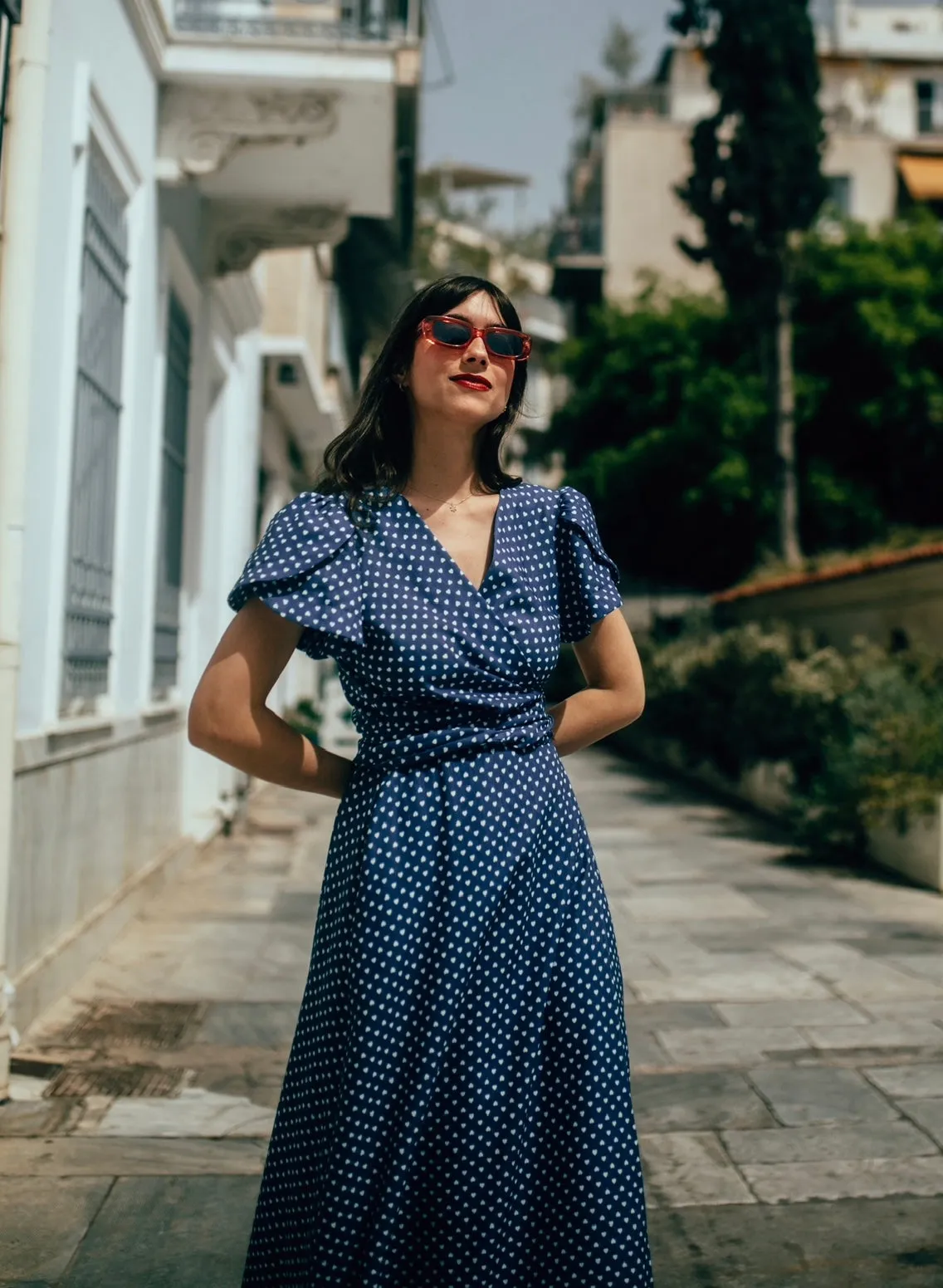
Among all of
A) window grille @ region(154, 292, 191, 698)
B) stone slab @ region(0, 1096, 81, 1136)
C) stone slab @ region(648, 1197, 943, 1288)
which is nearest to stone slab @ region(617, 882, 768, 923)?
window grille @ region(154, 292, 191, 698)

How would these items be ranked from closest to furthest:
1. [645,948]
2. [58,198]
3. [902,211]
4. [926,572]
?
[58,198] → [645,948] → [926,572] → [902,211]

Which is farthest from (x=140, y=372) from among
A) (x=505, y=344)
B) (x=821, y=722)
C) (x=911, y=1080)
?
(x=821, y=722)

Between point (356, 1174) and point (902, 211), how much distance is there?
33088 mm

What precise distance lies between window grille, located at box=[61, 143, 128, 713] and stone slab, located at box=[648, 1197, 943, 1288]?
129 inches

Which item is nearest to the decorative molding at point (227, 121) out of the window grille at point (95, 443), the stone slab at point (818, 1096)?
the window grille at point (95, 443)

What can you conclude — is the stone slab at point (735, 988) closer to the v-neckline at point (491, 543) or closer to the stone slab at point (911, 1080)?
the stone slab at point (911, 1080)

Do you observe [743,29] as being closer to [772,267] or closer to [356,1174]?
[772,267]

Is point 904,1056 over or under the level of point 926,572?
under

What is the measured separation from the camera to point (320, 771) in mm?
2160

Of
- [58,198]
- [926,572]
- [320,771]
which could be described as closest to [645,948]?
[58,198]

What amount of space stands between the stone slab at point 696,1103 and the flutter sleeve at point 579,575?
2.09 metres

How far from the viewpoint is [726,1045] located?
4.65m

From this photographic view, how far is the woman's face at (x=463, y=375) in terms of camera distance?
2.15 meters

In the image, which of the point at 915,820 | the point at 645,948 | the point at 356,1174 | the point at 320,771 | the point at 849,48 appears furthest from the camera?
the point at 849,48
